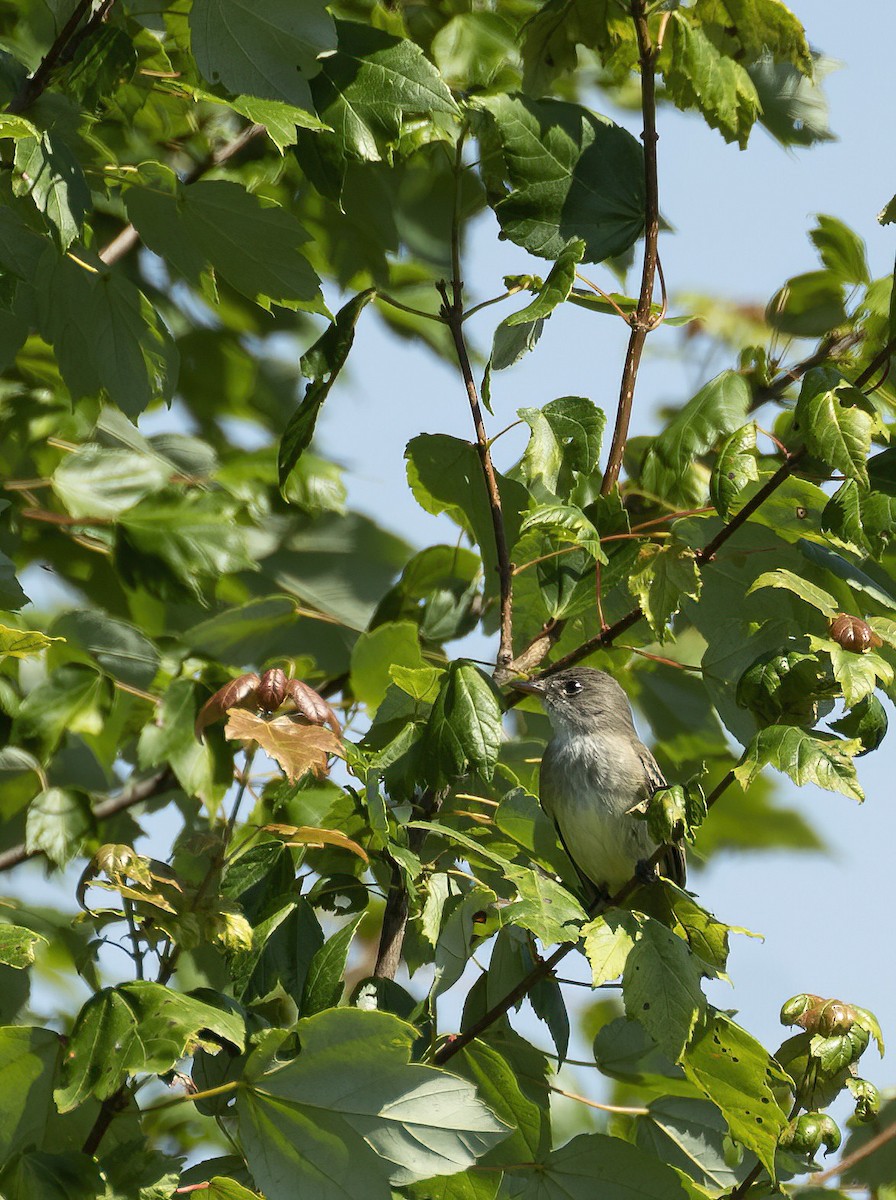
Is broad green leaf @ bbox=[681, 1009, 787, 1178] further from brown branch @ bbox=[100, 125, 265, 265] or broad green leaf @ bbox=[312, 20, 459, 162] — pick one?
brown branch @ bbox=[100, 125, 265, 265]

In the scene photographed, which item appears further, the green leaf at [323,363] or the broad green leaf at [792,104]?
the broad green leaf at [792,104]

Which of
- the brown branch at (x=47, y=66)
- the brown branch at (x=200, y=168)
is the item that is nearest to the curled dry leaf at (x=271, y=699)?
the brown branch at (x=47, y=66)

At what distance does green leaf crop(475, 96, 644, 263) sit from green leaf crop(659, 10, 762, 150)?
168 millimetres

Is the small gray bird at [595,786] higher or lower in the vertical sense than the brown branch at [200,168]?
lower

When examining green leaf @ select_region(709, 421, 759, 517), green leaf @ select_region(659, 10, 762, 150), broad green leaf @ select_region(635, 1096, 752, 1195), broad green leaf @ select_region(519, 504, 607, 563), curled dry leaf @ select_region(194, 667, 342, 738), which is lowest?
broad green leaf @ select_region(635, 1096, 752, 1195)

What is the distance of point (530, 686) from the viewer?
3.35m

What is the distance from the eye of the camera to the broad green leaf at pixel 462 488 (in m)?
3.31

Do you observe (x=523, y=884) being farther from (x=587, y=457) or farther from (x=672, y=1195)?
(x=587, y=457)

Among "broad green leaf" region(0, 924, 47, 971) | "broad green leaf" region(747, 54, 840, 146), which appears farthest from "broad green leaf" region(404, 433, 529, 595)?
"broad green leaf" region(747, 54, 840, 146)

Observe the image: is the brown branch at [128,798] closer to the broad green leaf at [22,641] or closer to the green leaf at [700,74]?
the broad green leaf at [22,641]

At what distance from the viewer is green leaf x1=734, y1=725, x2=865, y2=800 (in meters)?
2.21

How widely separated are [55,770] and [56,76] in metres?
1.85

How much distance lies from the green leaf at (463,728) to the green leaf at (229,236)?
2.99 ft

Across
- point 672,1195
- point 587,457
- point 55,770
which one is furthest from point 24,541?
point 672,1195
